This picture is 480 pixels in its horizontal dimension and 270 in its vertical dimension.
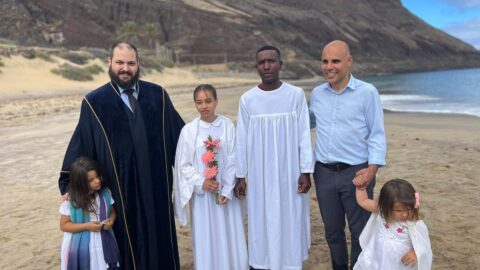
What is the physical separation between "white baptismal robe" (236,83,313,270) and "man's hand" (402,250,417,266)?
87cm

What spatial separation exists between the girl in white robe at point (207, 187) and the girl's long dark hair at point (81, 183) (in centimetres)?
69

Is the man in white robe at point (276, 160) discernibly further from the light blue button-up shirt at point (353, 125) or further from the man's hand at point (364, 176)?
the man's hand at point (364, 176)

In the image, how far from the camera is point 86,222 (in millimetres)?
3006

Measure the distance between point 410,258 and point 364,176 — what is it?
605 mm

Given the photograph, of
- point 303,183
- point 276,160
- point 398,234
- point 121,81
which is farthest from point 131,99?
point 398,234

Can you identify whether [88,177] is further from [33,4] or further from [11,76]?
[33,4]

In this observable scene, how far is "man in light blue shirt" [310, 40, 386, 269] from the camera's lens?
3.10 meters

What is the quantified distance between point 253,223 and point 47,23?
56350 mm

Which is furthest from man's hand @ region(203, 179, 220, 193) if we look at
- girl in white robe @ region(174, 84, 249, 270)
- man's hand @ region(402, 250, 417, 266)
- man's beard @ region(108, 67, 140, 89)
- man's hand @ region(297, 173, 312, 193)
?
man's hand @ region(402, 250, 417, 266)

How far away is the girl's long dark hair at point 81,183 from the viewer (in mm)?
2945

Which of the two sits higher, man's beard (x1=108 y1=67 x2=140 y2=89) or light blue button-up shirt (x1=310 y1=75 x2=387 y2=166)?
man's beard (x1=108 y1=67 x2=140 y2=89)

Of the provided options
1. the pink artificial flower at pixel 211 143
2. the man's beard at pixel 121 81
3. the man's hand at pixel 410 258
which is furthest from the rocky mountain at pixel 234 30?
the man's hand at pixel 410 258

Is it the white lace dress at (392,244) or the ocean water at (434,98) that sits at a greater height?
the ocean water at (434,98)

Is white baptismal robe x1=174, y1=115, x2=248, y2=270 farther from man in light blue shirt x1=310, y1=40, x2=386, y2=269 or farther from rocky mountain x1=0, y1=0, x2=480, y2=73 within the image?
rocky mountain x1=0, y1=0, x2=480, y2=73
